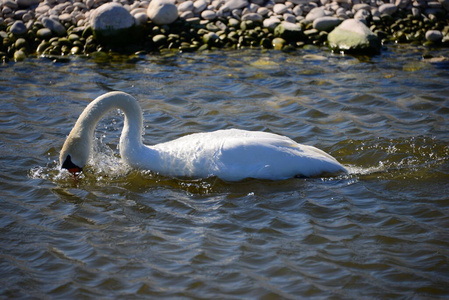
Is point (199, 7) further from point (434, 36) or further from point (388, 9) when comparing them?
point (434, 36)

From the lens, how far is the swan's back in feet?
23.0

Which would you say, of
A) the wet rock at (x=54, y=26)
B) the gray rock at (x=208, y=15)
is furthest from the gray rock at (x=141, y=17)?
the wet rock at (x=54, y=26)

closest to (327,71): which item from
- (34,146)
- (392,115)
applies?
(392,115)

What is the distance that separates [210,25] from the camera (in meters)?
14.1

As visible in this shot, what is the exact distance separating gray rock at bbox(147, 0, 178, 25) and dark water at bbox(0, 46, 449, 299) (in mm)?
2850

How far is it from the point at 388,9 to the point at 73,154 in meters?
10.2

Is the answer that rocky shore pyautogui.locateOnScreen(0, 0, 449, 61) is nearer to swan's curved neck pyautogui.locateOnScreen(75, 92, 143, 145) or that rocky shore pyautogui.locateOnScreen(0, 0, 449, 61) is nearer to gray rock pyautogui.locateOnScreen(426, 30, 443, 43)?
gray rock pyautogui.locateOnScreen(426, 30, 443, 43)

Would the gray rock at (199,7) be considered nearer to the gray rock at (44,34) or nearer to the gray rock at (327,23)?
the gray rock at (327,23)

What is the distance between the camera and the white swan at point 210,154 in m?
7.00

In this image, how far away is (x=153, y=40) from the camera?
13.7m

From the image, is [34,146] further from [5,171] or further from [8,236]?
[8,236]

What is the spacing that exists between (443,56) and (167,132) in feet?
21.5

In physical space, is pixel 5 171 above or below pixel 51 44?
below

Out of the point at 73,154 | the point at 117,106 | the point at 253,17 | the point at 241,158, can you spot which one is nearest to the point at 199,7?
the point at 253,17
